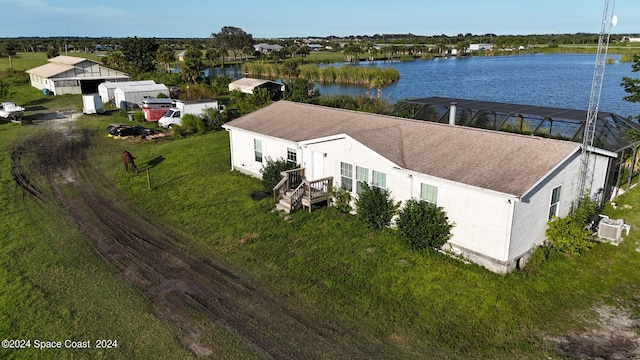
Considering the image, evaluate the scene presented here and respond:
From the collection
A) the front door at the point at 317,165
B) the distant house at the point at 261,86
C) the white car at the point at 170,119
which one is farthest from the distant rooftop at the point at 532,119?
the distant house at the point at 261,86

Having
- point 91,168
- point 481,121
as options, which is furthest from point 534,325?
point 91,168

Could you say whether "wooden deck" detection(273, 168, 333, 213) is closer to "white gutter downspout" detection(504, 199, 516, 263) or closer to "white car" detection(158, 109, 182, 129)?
"white gutter downspout" detection(504, 199, 516, 263)

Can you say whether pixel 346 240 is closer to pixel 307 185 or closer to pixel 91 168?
pixel 307 185

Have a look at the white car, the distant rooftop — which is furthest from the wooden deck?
the white car

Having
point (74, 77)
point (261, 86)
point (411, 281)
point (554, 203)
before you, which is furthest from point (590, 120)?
point (74, 77)

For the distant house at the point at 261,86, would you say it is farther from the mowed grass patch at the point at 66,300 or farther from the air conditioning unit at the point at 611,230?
the air conditioning unit at the point at 611,230

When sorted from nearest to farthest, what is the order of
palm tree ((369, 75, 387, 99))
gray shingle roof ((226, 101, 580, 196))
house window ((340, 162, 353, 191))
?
gray shingle roof ((226, 101, 580, 196))
house window ((340, 162, 353, 191))
palm tree ((369, 75, 387, 99))
